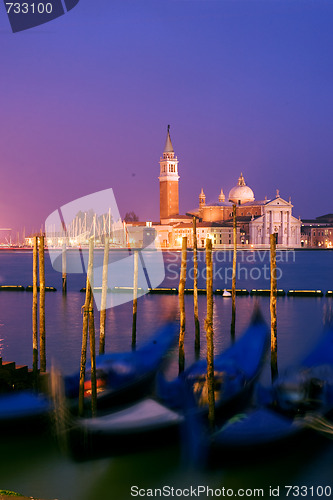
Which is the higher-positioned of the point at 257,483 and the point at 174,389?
the point at 174,389

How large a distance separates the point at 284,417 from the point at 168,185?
83807 mm

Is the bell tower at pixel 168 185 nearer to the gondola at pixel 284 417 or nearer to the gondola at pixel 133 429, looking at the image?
the gondola at pixel 284 417

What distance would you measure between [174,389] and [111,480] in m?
1.97

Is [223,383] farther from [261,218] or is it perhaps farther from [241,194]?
[241,194]

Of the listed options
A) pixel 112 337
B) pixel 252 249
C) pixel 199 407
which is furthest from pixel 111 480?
pixel 252 249

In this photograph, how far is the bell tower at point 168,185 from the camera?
90438mm

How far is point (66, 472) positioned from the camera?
6.51 metres

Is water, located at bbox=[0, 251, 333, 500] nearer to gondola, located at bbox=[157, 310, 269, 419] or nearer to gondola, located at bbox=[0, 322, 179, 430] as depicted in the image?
gondola, located at bbox=[0, 322, 179, 430]

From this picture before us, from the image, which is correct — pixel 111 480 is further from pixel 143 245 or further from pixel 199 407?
pixel 143 245

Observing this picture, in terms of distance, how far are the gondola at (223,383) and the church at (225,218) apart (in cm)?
7540

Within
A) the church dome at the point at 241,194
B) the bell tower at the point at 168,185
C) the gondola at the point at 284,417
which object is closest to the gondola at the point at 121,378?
the gondola at the point at 284,417

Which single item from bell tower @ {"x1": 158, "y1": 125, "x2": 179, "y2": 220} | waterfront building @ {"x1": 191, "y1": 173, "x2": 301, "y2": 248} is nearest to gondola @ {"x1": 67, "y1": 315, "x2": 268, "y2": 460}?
waterfront building @ {"x1": 191, "y1": 173, "x2": 301, "y2": 248}

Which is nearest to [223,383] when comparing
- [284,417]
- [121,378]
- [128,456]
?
[284,417]

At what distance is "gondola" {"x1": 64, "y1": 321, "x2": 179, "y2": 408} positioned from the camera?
792cm
